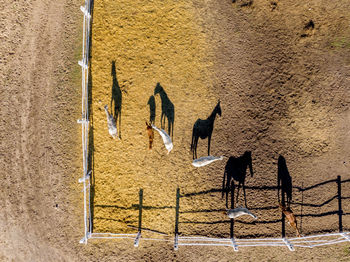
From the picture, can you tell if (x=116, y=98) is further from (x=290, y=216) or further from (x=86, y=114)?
(x=290, y=216)

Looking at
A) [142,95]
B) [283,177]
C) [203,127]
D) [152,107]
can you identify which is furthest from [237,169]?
[142,95]

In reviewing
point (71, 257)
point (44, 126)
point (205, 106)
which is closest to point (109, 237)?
point (71, 257)

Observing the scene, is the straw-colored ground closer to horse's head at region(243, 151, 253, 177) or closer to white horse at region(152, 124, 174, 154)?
horse's head at region(243, 151, 253, 177)

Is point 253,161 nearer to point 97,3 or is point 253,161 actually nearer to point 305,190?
point 305,190

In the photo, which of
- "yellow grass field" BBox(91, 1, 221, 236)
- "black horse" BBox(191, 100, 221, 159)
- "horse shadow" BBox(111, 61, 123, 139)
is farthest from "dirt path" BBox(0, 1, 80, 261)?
"black horse" BBox(191, 100, 221, 159)

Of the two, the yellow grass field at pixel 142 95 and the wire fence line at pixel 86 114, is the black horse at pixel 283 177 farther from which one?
the wire fence line at pixel 86 114
